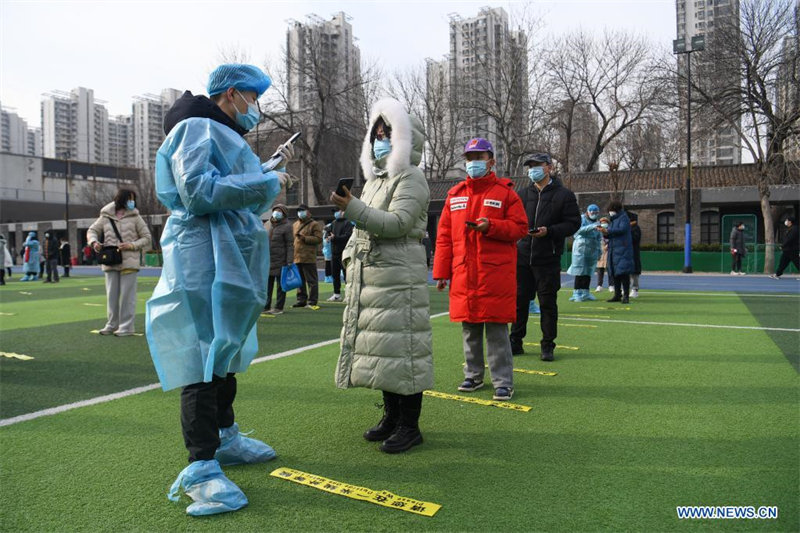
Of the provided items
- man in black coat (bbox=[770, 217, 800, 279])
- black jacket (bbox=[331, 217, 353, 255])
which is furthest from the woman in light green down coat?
man in black coat (bbox=[770, 217, 800, 279])

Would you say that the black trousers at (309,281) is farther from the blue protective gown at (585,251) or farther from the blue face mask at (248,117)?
the blue face mask at (248,117)

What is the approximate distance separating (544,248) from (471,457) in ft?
10.7

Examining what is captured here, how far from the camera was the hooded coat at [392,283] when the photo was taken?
334 centimetres

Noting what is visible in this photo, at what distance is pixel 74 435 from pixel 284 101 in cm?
3560

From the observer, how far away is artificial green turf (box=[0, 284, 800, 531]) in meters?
2.57

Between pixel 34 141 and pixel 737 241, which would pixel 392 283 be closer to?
pixel 737 241

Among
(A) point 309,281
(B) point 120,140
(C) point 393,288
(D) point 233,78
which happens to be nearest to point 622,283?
(A) point 309,281

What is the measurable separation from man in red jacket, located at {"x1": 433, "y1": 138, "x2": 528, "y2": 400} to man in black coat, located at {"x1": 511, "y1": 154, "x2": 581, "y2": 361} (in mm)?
1240

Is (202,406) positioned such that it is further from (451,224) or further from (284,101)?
(284,101)

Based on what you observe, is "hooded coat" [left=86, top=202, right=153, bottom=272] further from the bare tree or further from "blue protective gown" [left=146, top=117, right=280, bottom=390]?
the bare tree

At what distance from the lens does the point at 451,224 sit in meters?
4.96

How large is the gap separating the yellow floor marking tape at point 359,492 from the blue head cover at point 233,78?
80.7 inches

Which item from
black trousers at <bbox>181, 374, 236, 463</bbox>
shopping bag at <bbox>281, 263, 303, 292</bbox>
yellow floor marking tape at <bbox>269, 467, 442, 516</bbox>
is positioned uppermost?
shopping bag at <bbox>281, 263, 303, 292</bbox>

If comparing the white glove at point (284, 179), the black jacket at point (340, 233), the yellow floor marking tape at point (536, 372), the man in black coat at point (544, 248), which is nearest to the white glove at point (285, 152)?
the white glove at point (284, 179)
